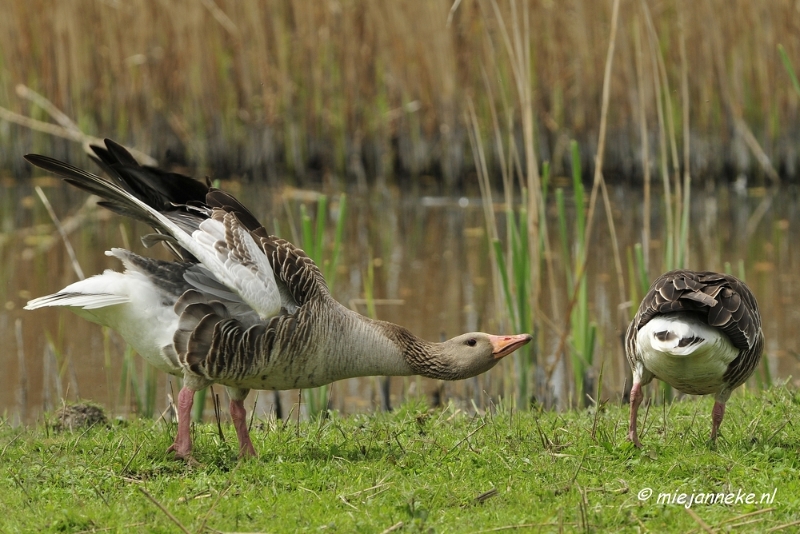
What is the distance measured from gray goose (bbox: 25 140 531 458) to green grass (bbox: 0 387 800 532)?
35cm

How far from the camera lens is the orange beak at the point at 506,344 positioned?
17.0ft

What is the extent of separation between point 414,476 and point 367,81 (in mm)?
9858

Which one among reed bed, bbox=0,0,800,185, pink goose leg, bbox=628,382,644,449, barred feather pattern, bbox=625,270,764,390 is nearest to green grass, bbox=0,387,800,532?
pink goose leg, bbox=628,382,644,449

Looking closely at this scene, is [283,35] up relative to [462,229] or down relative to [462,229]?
up

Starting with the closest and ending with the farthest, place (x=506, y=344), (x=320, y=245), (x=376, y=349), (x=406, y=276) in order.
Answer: (x=376, y=349)
(x=506, y=344)
(x=320, y=245)
(x=406, y=276)

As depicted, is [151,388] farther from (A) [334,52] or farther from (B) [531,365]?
(A) [334,52]

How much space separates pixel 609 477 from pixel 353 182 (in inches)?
409

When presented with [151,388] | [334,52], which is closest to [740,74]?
[334,52]

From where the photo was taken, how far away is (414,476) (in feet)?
14.8

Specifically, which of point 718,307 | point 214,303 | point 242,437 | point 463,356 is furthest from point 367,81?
point 718,307

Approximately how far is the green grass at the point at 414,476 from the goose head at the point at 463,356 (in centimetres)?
32

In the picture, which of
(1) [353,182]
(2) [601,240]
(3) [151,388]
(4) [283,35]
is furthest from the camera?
(1) [353,182]

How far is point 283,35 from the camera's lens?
13.4 meters

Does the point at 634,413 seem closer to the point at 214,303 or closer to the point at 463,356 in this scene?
the point at 463,356
